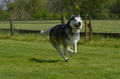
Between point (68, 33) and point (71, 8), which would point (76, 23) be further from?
point (71, 8)

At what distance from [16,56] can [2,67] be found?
1.91 m

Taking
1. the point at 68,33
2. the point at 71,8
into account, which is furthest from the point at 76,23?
the point at 71,8

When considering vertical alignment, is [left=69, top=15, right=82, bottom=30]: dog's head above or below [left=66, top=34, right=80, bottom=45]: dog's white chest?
above

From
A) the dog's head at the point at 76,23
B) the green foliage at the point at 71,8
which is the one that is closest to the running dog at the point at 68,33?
the dog's head at the point at 76,23

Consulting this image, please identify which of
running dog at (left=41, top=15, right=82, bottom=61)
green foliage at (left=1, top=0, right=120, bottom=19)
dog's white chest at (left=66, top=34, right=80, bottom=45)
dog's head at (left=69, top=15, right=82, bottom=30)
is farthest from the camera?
green foliage at (left=1, top=0, right=120, bottom=19)

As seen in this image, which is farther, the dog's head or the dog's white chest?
the dog's white chest

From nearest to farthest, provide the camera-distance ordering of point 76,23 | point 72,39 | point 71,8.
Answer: point 76,23
point 72,39
point 71,8

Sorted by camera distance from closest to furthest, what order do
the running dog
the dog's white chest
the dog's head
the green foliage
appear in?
1. the dog's head
2. the running dog
3. the dog's white chest
4. the green foliage

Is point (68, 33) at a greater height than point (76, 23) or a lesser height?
lesser

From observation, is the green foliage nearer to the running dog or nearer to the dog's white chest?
the running dog

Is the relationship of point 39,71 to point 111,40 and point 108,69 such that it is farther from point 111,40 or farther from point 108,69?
point 111,40

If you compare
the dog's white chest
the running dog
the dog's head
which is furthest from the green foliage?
the dog's head

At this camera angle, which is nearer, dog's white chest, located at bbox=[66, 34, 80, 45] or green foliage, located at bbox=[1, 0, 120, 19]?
dog's white chest, located at bbox=[66, 34, 80, 45]

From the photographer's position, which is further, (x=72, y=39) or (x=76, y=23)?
(x=72, y=39)
